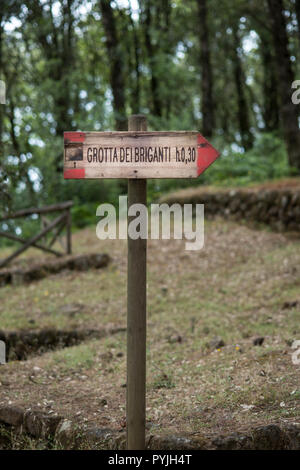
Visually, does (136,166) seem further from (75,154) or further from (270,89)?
(270,89)

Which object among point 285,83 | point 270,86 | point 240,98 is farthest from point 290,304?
point 270,86

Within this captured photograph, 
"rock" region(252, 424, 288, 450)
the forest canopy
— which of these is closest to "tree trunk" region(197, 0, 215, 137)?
the forest canopy

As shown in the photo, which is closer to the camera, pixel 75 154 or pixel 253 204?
pixel 75 154

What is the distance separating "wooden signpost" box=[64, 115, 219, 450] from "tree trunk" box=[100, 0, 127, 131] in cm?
1120

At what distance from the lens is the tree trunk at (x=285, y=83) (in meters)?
12.1

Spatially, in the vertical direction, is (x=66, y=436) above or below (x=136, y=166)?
below

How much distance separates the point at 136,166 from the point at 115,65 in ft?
40.8

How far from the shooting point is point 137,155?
3.42m

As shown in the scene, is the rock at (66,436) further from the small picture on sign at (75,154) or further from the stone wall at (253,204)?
the stone wall at (253,204)

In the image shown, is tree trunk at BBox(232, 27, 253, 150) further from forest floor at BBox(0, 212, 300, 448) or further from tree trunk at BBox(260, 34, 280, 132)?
forest floor at BBox(0, 212, 300, 448)

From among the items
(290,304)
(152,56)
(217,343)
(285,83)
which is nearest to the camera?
(217,343)

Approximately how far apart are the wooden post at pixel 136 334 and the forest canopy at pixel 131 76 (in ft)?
13.1
